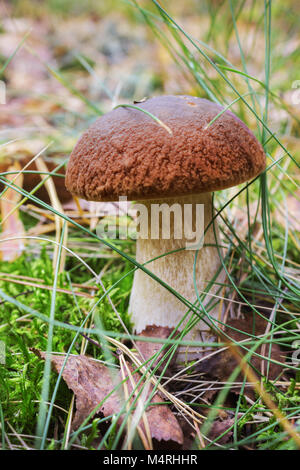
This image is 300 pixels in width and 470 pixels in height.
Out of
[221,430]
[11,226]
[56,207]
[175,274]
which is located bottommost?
[221,430]

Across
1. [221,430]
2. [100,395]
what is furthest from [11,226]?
[221,430]

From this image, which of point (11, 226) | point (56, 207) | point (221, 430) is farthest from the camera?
point (11, 226)

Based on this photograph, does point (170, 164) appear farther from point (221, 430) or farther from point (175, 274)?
point (221, 430)

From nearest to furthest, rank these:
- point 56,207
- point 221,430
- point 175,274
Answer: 1. point 221,430
2. point 175,274
3. point 56,207

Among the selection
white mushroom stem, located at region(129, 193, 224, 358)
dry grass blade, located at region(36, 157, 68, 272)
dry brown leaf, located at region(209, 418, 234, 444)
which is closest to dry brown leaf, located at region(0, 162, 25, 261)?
dry grass blade, located at region(36, 157, 68, 272)

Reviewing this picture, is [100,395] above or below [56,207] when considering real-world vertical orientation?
below

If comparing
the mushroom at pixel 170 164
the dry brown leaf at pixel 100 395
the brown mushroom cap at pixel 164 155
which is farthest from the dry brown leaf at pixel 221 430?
the brown mushroom cap at pixel 164 155

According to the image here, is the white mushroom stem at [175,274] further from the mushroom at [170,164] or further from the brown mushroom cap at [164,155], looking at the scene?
the brown mushroom cap at [164,155]
